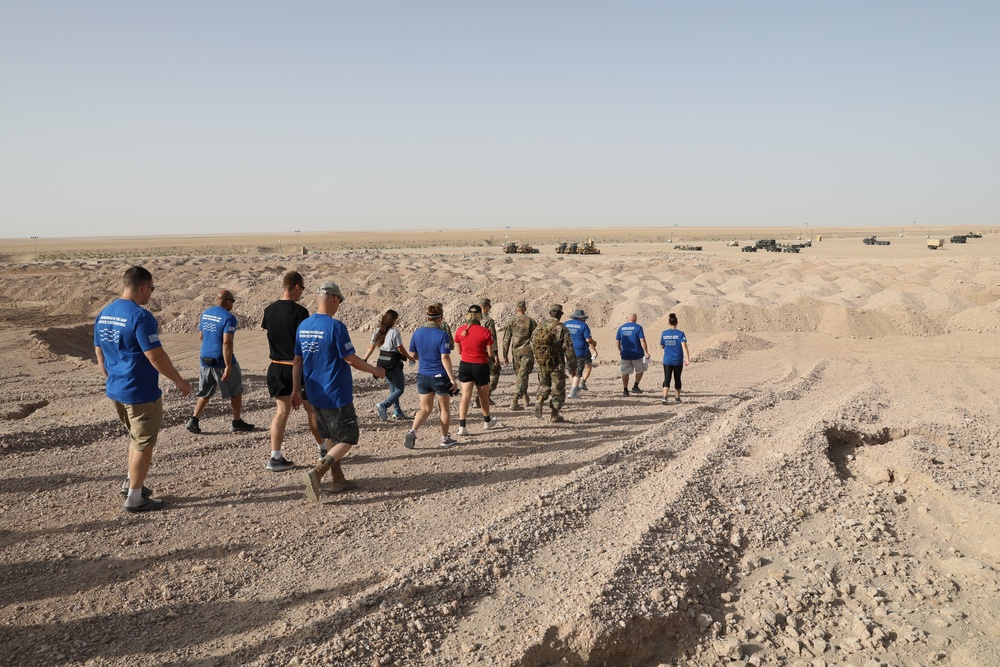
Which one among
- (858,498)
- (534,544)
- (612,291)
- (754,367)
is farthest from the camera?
(612,291)

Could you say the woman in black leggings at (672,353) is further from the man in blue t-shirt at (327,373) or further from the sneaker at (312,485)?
the sneaker at (312,485)

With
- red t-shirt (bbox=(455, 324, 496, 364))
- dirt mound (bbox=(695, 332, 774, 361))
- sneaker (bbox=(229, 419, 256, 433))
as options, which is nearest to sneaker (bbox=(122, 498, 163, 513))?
sneaker (bbox=(229, 419, 256, 433))

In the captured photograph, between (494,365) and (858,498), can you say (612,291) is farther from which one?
(858,498)

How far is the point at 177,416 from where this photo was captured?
931 cm

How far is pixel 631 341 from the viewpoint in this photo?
432 inches

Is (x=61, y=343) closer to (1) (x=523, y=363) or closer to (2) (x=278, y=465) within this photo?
(2) (x=278, y=465)

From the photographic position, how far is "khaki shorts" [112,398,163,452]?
17.8ft

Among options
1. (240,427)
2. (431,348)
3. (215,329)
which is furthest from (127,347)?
(240,427)

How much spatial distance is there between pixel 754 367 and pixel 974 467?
7769 millimetres

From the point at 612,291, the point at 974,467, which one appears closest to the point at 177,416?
the point at 974,467

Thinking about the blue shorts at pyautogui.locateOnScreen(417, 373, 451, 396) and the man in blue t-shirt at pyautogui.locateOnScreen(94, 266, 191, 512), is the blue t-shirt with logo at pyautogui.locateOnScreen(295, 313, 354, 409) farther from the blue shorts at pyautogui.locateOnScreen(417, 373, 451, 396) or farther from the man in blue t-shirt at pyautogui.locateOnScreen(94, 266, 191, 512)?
the blue shorts at pyautogui.locateOnScreen(417, 373, 451, 396)

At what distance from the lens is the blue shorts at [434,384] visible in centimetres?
741

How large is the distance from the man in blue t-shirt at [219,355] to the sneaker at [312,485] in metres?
2.45

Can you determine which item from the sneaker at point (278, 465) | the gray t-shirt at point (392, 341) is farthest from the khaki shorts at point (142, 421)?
the gray t-shirt at point (392, 341)
